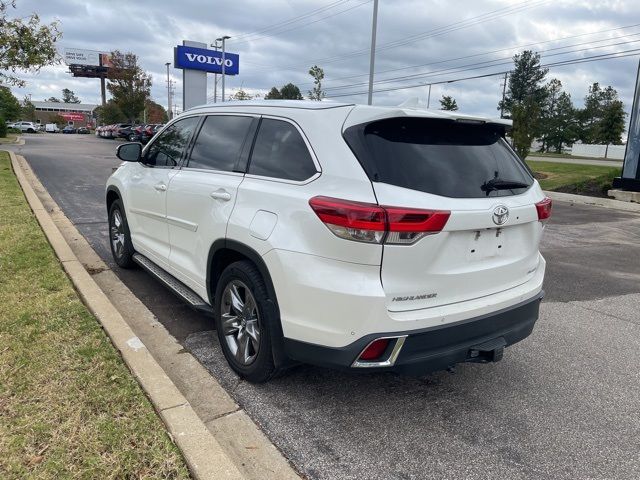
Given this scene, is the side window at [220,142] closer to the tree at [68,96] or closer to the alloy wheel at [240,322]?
the alloy wheel at [240,322]

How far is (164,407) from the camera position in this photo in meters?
2.93

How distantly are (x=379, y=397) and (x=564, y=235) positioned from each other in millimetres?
7767

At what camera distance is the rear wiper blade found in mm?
3012

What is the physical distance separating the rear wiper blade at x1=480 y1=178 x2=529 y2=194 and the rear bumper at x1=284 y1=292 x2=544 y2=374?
74 centimetres

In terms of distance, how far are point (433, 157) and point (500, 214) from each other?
1.69 ft

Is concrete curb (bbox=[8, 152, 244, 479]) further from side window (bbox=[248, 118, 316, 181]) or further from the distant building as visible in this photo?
the distant building

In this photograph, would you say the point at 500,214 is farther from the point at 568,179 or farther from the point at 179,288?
the point at 568,179

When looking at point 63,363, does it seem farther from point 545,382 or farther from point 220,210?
point 545,382

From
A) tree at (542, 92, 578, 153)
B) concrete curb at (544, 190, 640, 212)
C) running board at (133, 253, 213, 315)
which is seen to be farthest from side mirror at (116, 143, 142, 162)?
tree at (542, 92, 578, 153)

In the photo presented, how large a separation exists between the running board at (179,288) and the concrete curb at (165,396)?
454mm

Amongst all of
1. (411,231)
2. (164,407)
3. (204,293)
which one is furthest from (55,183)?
(411,231)

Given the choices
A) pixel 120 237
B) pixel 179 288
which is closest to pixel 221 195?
pixel 179 288

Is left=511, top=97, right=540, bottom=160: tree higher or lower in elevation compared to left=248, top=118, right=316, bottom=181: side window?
higher

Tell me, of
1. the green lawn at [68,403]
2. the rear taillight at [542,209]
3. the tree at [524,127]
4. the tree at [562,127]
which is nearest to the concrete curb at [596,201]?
the tree at [524,127]
